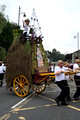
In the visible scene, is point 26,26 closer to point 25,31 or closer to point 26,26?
point 26,26

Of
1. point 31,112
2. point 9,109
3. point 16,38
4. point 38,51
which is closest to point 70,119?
point 31,112

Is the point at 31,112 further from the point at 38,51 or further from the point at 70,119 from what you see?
the point at 38,51

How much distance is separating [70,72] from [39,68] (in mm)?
1940

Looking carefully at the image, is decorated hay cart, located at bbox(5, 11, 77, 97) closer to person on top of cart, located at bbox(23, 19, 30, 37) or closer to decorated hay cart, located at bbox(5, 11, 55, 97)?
decorated hay cart, located at bbox(5, 11, 55, 97)

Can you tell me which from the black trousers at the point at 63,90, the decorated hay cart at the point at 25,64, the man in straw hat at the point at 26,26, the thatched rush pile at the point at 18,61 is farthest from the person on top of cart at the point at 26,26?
the black trousers at the point at 63,90

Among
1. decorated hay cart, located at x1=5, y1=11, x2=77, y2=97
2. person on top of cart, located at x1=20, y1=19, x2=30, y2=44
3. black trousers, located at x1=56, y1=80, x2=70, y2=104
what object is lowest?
black trousers, located at x1=56, y1=80, x2=70, y2=104

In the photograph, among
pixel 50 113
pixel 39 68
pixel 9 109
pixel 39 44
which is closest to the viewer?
pixel 50 113

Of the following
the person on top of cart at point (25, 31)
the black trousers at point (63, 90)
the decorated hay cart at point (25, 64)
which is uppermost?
the person on top of cart at point (25, 31)

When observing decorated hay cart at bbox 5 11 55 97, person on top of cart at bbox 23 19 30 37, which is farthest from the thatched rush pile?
person on top of cart at bbox 23 19 30 37

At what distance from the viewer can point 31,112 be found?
504cm

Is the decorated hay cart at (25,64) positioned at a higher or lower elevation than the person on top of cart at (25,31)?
lower

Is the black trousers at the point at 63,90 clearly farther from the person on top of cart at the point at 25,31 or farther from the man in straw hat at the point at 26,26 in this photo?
the man in straw hat at the point at 26,26

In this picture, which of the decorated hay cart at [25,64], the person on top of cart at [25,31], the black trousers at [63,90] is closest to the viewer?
the black trousers at [63,90]

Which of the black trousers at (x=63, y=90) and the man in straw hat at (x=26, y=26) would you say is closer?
the black trousers at (x=63, y=90)
